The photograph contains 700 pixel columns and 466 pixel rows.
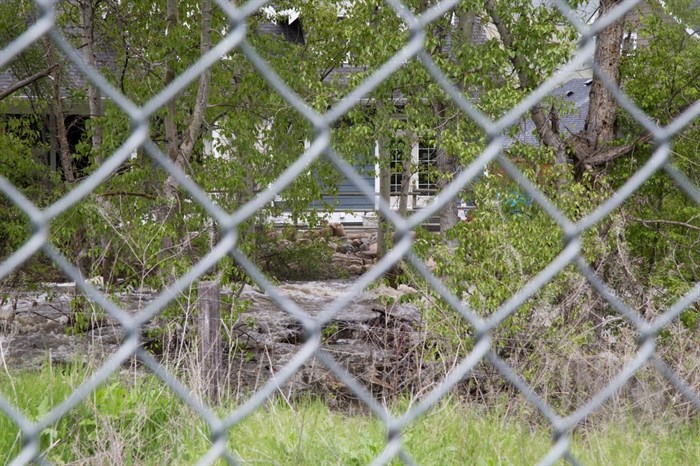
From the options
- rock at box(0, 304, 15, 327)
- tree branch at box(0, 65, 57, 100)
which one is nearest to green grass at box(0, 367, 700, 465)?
tree branch at box(0, 65, 57, 100)

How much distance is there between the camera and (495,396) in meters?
5.14

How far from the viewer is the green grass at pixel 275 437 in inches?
138

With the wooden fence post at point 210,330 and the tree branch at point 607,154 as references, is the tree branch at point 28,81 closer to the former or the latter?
the wooden fence post at point 210,330

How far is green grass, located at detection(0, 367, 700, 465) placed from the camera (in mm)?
3494

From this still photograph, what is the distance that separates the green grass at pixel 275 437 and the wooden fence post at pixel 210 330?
0.56 metres

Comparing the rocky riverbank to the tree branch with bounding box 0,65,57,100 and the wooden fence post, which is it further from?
the tree branch with bounding box 0,65,57,100

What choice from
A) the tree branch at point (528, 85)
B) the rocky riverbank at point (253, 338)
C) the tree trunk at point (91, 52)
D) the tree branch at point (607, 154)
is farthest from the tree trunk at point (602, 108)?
the tree trunk at point (91, 52)

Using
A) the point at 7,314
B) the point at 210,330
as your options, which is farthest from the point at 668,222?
the point at 7,314

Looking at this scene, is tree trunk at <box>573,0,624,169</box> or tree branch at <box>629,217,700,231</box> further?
tree trunk at <box>573,0,624,169</box>

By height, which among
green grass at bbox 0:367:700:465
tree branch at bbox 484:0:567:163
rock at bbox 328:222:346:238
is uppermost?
rock at bbox 328:222:346:238

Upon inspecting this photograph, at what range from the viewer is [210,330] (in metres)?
5.36

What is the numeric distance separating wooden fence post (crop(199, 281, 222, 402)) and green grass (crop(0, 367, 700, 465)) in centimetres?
56

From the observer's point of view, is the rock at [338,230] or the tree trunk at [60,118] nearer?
the tree trunk at [60,118]

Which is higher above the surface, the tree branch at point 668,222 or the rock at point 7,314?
the tree branch at point 668,222
